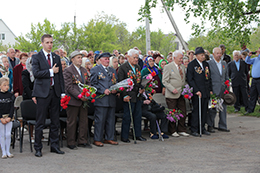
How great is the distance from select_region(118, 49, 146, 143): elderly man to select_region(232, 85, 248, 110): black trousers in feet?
21.7

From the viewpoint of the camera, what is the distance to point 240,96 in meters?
13.7

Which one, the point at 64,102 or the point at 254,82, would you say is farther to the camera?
the point at 254,82

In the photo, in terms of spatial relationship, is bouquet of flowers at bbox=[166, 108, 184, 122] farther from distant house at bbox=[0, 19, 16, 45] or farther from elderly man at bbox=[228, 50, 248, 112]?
distant house at bbox=[0, 19, 16, 45]

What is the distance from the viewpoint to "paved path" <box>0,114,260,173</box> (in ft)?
18.6

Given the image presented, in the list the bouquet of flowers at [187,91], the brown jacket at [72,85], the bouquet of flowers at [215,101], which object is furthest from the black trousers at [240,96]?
the brown jacket at [72,85]

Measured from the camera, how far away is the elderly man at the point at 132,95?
801 centimetres

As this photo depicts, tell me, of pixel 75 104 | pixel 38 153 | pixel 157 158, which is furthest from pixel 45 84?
pixel 157 158

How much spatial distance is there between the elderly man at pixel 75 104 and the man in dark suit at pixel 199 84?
122 inches

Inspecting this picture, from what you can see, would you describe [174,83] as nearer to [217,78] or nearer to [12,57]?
[217,78]

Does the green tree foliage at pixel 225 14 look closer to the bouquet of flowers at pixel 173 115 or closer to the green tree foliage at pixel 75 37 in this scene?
the bouquet of flowers at pixel 173 115

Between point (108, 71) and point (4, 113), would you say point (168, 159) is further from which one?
point (4, 113)

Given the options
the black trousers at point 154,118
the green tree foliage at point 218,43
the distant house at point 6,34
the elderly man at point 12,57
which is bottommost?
the black trousers at point 154,118

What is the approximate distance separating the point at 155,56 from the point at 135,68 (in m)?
2.05

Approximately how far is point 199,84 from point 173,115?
3.76 ft
